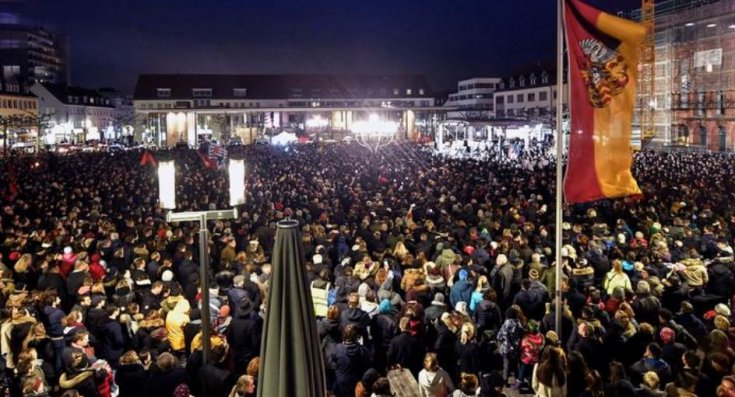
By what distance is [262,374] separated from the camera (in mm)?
3664

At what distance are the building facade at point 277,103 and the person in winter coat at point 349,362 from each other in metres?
73.5

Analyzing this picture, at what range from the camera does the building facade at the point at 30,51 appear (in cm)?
11006

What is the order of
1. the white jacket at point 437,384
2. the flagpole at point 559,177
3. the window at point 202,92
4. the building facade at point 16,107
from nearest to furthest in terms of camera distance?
1. the white jacket at point 437,384
2. the flagpole at point 559,177
3. the building facade at point 16,107
4. the window at point 202,92

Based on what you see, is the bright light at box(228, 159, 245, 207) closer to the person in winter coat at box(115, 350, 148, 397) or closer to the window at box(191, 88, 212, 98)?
the person in winter coat at box(115, 350, 148, 397)

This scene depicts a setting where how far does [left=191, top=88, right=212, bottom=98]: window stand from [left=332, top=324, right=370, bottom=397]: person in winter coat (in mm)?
81189

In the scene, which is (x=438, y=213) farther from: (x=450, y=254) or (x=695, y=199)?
(x=695, y=199)

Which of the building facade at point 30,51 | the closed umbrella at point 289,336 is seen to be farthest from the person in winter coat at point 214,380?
the building facade at point 30,51

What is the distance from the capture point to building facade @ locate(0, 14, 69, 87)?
361ft

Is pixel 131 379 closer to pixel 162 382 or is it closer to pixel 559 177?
pixel 162 382

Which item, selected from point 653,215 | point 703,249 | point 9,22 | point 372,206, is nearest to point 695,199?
point 653,215

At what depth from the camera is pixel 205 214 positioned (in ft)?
23.3

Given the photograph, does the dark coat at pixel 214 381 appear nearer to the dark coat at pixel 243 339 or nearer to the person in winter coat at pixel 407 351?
the dark coat at pixel 243 339

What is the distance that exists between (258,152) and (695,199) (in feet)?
91.4

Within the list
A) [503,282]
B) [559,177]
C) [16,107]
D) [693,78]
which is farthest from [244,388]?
[16,107]
